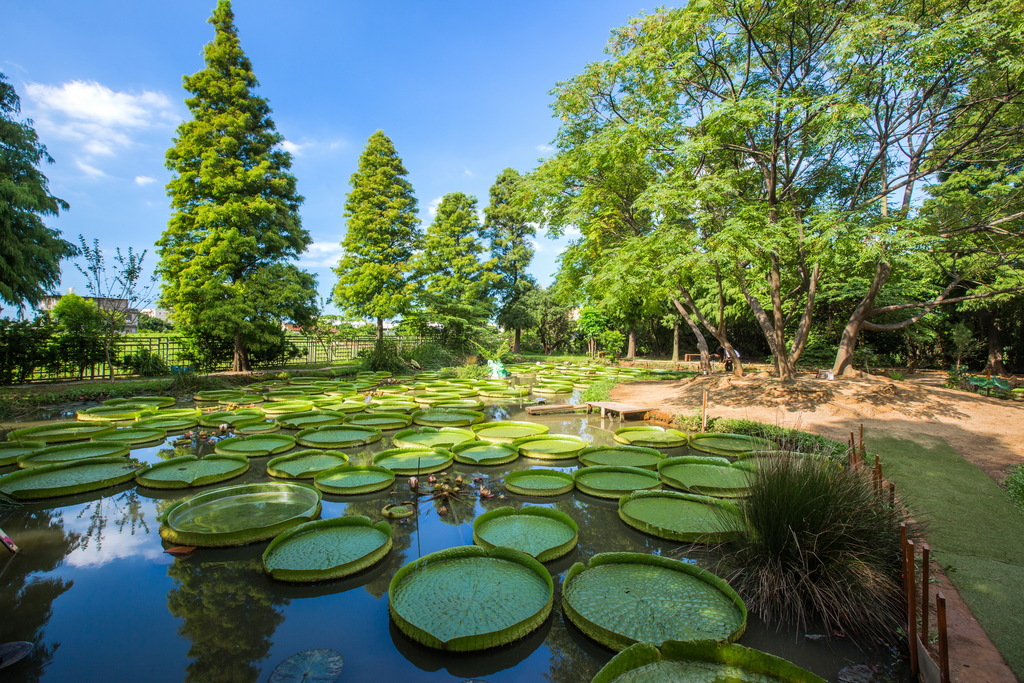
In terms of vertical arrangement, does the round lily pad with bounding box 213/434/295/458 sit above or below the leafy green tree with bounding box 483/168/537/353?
below

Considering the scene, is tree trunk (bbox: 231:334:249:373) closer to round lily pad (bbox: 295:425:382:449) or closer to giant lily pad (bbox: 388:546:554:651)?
round lily pad (bbox: 295:425:382:449)

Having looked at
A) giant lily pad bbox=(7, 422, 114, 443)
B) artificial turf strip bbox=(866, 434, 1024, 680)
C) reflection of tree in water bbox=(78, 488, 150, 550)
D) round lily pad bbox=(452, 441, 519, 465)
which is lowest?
reflection of tree in water bbox=(78, 488, 150, 550)

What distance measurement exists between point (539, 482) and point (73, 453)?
5828mm

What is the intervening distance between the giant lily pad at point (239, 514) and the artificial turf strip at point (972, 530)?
4.77 meters

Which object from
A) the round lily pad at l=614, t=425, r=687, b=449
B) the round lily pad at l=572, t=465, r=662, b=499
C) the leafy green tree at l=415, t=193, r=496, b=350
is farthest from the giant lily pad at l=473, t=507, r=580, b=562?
the leafy green tree at l=415, t=193, r=496, b=350

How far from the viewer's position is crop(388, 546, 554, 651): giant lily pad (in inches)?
94.1

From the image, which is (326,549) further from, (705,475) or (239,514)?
(705,475)

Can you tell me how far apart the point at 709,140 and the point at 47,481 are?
1105cm

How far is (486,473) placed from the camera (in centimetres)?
543

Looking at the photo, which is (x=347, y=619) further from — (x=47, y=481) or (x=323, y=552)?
(x=47, y=481)

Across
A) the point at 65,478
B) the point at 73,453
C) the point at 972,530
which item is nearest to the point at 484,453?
the point at 65,478

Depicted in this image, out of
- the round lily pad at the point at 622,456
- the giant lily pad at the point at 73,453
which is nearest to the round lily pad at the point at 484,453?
the round lily pad at the point at 622,456

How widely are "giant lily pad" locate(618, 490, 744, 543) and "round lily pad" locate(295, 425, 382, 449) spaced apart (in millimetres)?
4004

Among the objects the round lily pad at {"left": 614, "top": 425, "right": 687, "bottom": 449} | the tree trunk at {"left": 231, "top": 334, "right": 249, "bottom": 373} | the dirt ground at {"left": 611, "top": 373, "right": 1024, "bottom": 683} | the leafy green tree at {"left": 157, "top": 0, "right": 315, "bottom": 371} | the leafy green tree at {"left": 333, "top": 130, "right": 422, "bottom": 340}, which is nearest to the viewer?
the dirt ground at {"left": 611, "top": 373, "right": 1024, "bottom": 683}
